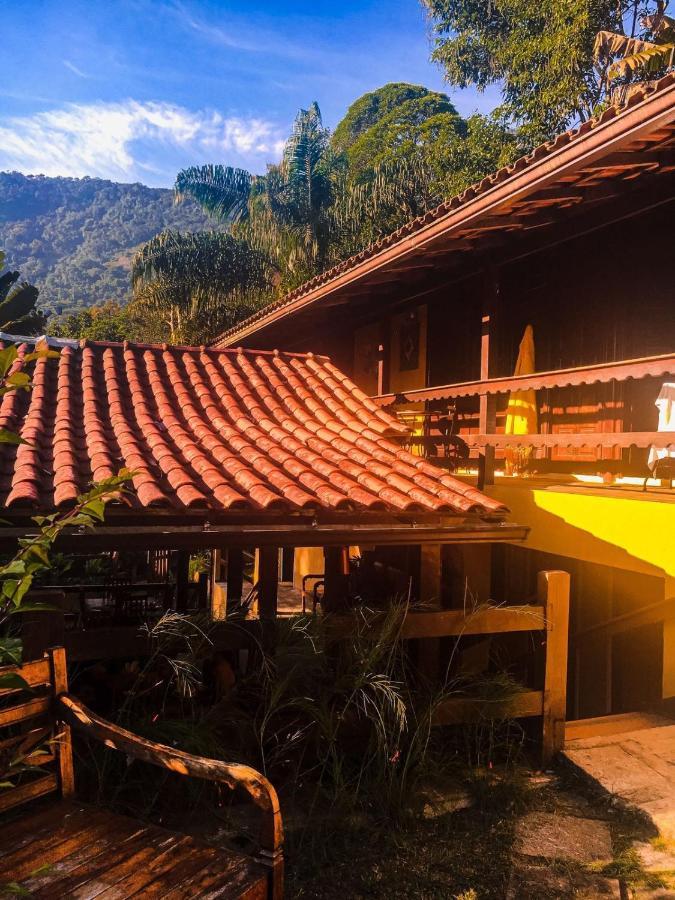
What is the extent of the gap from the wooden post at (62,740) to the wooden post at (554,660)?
9.74ft

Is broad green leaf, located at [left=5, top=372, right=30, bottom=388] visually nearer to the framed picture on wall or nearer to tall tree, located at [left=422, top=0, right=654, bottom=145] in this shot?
the framed picture on wall

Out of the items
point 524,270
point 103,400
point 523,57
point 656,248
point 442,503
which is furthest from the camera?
point 523,57

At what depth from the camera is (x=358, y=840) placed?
11.7 ft

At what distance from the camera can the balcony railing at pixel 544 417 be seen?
458cm

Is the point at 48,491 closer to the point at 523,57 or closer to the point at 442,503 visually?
the point at 442,503

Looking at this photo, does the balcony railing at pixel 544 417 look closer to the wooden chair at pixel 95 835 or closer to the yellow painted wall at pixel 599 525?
the yellow painted wall at pixel 599 525

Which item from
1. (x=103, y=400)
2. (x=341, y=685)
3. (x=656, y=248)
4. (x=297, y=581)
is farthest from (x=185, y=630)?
(x=297, y=581)

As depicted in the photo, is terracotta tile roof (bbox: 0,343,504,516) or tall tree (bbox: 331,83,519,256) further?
tall tree (bbox: 331,83,519,256)

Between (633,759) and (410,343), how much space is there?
24.2ft

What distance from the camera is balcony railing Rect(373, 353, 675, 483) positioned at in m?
4.58

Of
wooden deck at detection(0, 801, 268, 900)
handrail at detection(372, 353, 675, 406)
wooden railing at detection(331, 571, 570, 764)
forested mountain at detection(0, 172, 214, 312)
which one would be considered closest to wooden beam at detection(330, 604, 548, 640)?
wooden railing at detection(331, 571, 570, 764)

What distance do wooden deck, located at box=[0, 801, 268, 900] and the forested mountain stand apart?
71.3 metres

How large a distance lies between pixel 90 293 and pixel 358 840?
74.8 meters

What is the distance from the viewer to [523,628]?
15.1 ft
